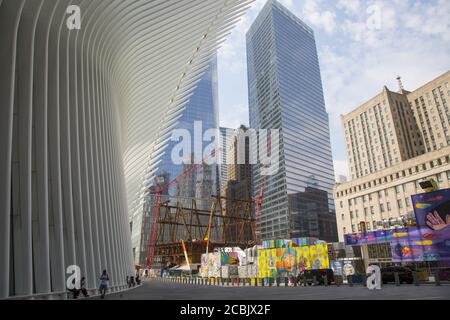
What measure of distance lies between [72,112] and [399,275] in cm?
2130

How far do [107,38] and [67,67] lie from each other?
4.44m

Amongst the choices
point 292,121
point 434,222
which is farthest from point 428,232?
point 292,121

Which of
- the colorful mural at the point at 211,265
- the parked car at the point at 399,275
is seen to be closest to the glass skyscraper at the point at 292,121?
the colorful mural at the point at 211,265

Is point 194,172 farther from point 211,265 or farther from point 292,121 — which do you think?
point 211,265

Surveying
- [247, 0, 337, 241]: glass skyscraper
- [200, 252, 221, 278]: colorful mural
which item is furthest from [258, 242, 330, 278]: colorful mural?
[247, 0, 337, 241]: glass skyscraper

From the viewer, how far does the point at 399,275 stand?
898 inches

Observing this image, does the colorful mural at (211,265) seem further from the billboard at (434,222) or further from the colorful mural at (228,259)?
the billboard at (434,222)

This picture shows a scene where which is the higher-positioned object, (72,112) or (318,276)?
(72,112)

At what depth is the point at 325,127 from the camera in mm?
165625

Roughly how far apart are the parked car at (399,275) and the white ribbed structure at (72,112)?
1680 cm

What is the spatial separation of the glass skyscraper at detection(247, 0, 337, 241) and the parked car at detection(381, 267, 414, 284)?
109657mm

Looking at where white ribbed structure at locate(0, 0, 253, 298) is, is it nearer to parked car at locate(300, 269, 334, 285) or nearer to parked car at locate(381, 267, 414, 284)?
parked car at locate(300, 269, 334, 285)

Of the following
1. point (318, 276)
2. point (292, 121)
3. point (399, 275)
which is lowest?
point (399, 275)

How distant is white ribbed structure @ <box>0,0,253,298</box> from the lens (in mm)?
11312
